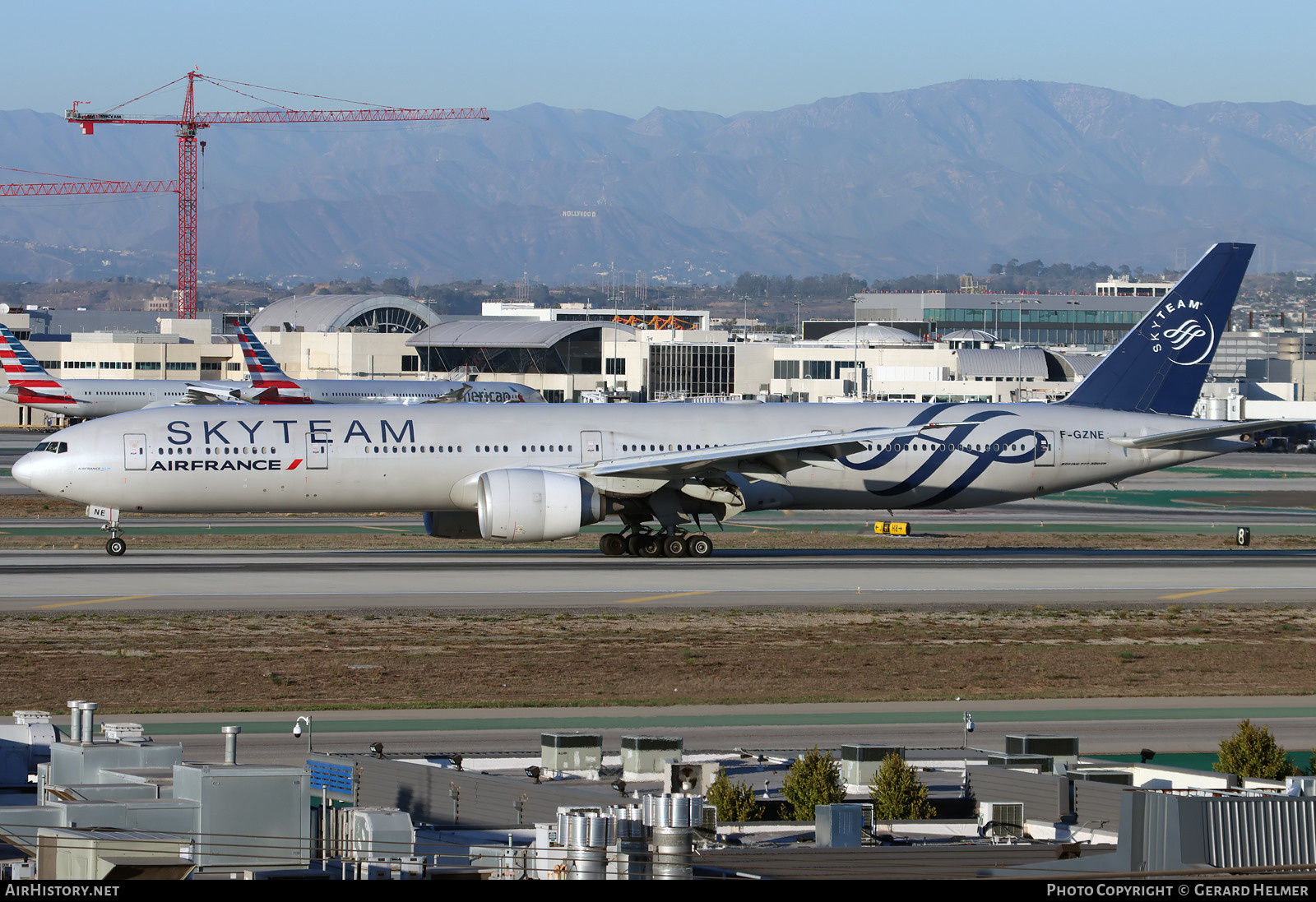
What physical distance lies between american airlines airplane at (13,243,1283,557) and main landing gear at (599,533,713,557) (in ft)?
0.18

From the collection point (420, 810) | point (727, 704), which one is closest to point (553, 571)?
point (727, 704)

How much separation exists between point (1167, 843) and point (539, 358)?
147505 millimetres

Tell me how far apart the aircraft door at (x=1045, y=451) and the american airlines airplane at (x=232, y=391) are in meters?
59.1

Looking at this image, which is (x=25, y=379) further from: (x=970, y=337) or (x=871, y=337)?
(x=970, y=337)

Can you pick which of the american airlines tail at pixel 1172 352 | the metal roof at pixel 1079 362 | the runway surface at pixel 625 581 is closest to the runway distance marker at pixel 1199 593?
the runway surface at pixel 625 581

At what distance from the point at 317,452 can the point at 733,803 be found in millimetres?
29413

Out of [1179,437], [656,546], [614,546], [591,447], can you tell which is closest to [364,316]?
[614,546]

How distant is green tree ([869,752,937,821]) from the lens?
1936cm

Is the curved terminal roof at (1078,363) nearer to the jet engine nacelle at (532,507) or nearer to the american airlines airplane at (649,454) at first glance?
the american airlines airplane at (649,454)

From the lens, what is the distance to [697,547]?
4934cm

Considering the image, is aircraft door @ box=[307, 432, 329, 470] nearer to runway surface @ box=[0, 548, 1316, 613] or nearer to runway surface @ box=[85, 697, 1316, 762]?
runway surface @ box=[0, 548, 1316, 613]

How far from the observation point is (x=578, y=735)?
22.3m

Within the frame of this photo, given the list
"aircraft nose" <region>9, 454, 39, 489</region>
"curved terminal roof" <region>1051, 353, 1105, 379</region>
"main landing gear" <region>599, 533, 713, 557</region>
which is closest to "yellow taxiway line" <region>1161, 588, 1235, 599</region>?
"main landing gear" <region>599, 533, 713, 557</region>

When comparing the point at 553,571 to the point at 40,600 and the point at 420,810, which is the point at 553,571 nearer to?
the point at 40,600
